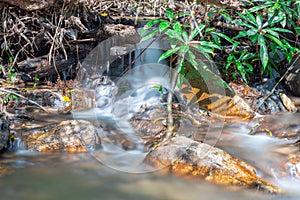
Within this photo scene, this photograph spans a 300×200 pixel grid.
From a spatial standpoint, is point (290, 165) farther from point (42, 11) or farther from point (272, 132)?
point (42, 11)

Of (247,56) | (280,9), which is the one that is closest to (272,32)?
(280,9)

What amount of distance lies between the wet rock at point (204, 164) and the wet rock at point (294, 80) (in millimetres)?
2646

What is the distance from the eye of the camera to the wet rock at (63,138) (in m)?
2.85

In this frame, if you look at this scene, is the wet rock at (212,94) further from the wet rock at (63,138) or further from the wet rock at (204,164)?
the wet rock at (63,138)

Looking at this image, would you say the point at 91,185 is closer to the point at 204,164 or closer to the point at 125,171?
the point at 125,171

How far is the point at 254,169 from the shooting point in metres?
2.53

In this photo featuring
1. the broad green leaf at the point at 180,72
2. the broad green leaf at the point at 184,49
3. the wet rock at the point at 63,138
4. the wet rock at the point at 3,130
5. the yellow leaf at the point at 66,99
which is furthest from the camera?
the yellow leaf at the point at 66,99

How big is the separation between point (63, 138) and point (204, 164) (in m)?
1.42

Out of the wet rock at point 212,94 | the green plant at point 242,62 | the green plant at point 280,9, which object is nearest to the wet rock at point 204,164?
the wet rock at point 212,94

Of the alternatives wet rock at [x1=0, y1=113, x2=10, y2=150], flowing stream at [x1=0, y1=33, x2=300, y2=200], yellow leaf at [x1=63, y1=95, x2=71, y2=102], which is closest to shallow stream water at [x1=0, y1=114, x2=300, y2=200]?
flowing stream at [x1=0, y1=33, x2=300, y2=200]

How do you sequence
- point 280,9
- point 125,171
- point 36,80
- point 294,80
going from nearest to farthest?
point 125,171
point 280,9
point 36,80
point 294,80

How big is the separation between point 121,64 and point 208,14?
162cm

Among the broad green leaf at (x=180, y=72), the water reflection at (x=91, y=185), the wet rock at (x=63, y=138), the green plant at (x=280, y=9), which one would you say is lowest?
Result: the water reflection at (x=91, y=185)

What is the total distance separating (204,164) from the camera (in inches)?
95.3
